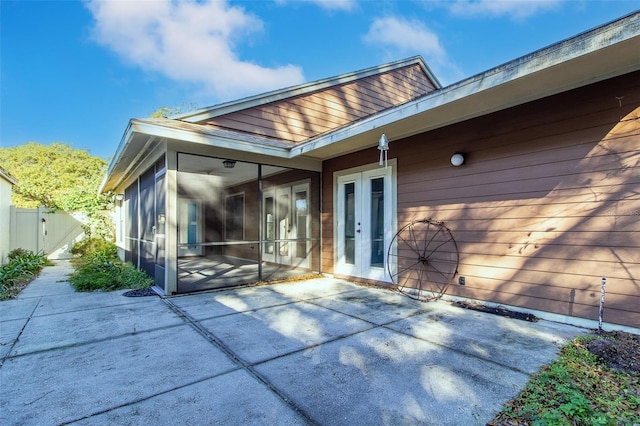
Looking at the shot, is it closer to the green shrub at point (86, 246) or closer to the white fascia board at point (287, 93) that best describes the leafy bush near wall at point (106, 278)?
the white fascia board at point (287, 93)

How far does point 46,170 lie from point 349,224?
21.0 metres

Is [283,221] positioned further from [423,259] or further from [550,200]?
[550,200]

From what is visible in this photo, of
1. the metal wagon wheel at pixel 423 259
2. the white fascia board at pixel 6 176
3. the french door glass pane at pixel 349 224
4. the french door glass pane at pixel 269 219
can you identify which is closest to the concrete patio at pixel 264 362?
the metal wagon wheel at pixel 423 259

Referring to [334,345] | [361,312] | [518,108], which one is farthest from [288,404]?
[518,108]

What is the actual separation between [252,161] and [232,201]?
4.22m

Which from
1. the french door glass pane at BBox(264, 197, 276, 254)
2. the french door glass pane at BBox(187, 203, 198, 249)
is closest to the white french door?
the french door glass pane at BBox(264, 197, 276, 254)

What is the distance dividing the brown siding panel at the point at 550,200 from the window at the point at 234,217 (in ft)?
19.7

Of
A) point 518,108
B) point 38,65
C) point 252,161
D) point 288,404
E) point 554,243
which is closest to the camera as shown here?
point 288,404

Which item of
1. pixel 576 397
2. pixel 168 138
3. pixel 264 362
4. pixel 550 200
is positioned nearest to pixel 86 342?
pixel 264 362

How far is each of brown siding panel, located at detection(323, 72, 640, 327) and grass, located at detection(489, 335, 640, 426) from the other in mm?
1073

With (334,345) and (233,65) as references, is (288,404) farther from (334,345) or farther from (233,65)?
(233,65)

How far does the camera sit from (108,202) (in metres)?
11.3

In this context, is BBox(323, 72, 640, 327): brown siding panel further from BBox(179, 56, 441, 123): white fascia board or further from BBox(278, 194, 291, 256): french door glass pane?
BBox(179, 56, 441, 123): white fascia board

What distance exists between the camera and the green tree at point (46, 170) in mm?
17359
